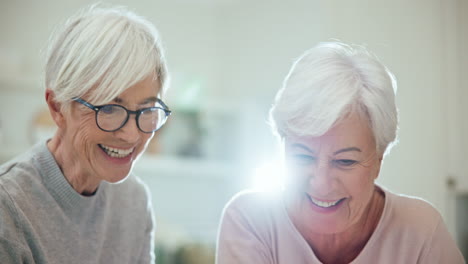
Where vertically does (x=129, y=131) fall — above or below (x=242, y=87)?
below

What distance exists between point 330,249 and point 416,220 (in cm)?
25

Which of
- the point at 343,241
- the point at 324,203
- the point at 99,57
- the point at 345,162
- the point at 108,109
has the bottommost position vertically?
the point at 343,241

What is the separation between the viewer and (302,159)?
132cm

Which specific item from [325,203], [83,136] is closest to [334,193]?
[325,203]

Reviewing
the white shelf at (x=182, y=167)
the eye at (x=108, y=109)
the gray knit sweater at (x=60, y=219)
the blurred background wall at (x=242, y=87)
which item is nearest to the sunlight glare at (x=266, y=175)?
the blurred background wall at (x=242, y=87)

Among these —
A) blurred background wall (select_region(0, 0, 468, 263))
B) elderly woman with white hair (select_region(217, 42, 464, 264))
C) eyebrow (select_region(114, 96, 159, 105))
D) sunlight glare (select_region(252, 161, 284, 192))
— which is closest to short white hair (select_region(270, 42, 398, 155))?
elderly woman with white hair (select_region(217, 42, 464, 264))

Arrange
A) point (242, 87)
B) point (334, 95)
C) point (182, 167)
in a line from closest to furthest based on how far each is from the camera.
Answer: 1. point (334, 95)
2. point (182, 167)
3. point (242, 87)

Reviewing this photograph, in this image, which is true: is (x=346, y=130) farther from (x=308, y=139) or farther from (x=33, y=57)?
(x=33, y=57)

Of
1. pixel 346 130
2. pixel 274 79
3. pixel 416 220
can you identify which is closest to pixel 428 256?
pixel 416 220

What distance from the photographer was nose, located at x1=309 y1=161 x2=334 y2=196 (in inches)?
51.0

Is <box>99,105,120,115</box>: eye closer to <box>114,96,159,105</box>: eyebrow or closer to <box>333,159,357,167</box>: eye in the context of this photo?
<box>114,96,159,105</box>: eyebrow

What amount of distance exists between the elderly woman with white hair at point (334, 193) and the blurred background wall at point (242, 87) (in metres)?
1.42

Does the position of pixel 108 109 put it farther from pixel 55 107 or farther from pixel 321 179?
pixel 321 179

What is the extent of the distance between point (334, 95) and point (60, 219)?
0.80 m
